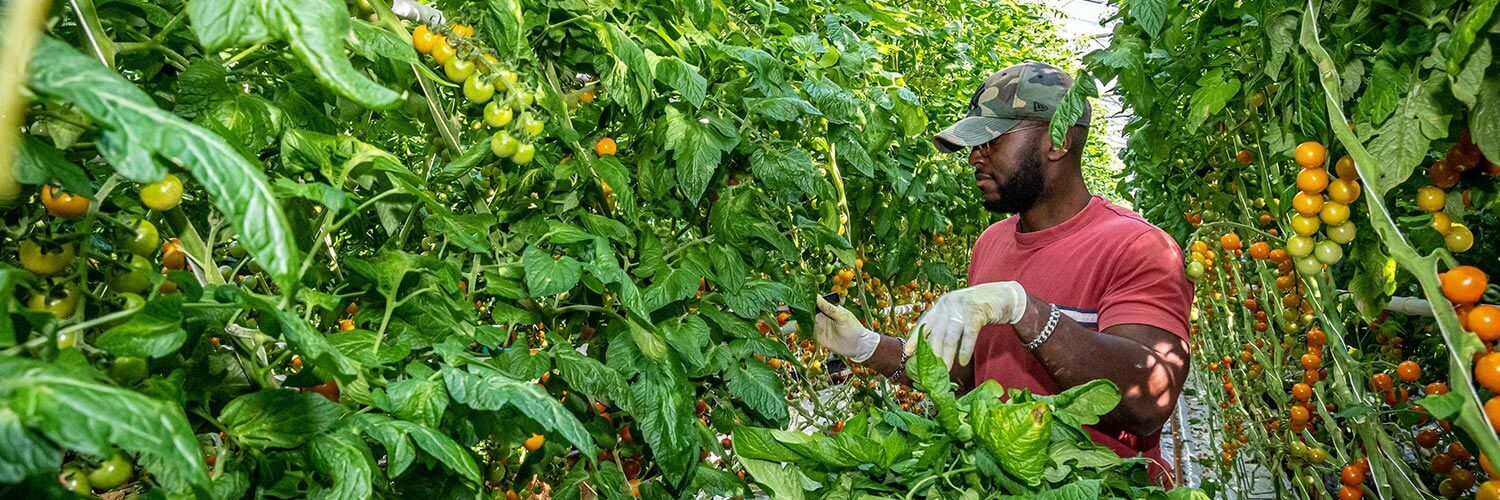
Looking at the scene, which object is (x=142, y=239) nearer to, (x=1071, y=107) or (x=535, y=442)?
(x=535, y=442)

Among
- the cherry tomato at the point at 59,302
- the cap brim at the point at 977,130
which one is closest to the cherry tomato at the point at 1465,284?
the cherry tomato at the point at 59,302

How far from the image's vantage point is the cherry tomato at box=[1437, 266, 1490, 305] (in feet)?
2.39

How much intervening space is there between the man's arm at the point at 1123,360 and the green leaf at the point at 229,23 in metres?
1.40

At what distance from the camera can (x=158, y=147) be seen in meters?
0.36

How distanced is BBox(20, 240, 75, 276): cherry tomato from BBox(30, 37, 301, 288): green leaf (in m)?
0.33

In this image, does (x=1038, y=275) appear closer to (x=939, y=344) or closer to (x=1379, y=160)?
(x=939, y=344)

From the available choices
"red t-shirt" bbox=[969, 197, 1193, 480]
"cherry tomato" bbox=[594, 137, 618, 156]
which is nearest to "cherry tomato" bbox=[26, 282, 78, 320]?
"cherry tomato" bbox=[594, 137, 618, 156]

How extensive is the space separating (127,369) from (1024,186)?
1771 millimetres

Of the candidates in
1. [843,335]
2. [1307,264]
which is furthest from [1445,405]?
[843,335]

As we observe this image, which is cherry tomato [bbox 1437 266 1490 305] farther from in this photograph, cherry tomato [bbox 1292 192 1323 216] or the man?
the man

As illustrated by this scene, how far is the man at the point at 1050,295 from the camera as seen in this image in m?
1.61

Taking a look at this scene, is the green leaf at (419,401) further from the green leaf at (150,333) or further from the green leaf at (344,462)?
the green leaf at (150,333)

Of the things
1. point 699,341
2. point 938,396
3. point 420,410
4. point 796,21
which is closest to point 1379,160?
point 938,396

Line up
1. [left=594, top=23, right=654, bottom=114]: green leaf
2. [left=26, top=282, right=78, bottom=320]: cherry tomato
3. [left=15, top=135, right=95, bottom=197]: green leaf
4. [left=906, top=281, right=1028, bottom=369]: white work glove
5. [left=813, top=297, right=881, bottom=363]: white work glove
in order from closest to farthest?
[left=15, top=135, right=95, bottom=197]: green leaf, [left=26, top=282, right=78, bottom=320]: cherry tomato, [left=594, top=23, right=654, bottom=114]: green leaf, [left=906, top=281, right=1028, bottom=369]: white work glove, [left=813, top=297, right=881, bottom=363]: white work glove
